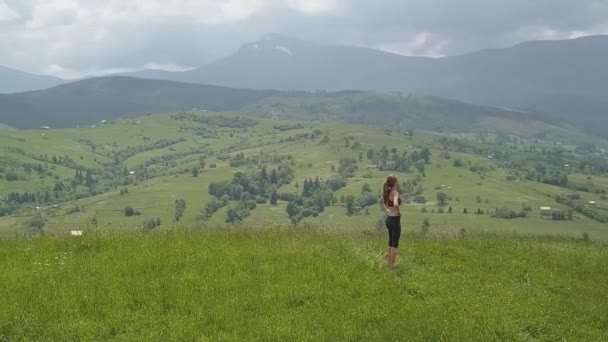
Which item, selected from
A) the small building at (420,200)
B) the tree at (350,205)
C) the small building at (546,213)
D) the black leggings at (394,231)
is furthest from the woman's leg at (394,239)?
the small building at (420,200)

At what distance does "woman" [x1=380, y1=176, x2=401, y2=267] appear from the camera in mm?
16102

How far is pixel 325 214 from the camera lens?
175m

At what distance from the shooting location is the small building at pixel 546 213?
15588 cm

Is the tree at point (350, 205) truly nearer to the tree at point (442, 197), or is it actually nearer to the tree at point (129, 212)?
the tree at point (442, 197)

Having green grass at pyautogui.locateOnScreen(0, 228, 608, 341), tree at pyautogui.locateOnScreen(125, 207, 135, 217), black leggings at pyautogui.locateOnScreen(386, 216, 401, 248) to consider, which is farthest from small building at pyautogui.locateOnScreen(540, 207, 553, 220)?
black leggings at pyautogui.locateOnScreen(386, 216, 401, 248)

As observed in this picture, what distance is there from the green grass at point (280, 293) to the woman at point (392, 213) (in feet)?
1.88

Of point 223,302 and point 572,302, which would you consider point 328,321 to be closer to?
point 223,302

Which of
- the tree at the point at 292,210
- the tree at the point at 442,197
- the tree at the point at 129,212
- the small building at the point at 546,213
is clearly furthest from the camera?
the tree at the point at 442,197

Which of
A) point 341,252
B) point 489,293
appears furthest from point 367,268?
point 489,293

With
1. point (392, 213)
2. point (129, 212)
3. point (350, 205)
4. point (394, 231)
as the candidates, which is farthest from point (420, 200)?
point (394, 231)

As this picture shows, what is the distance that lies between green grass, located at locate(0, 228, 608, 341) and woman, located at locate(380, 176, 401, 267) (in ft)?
1.88

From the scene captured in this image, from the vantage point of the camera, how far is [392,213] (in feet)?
54.0

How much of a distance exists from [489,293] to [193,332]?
7.92 meters

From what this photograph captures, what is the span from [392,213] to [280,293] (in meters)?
5.01
